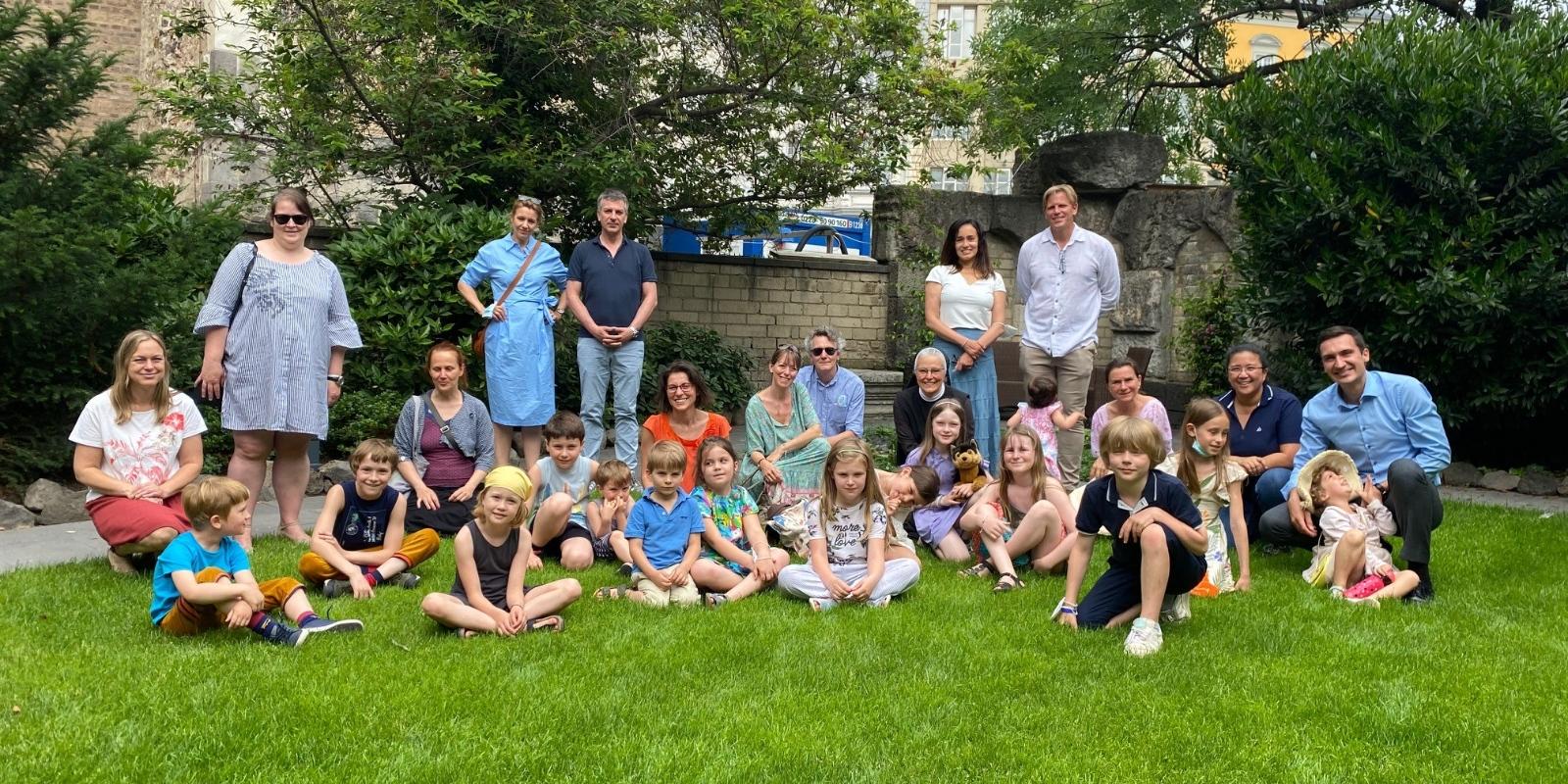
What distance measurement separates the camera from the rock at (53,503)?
6.81m

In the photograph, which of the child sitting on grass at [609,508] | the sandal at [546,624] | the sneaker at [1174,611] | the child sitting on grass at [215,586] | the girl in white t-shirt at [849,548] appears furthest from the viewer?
the child sitting on grass at [609,508]

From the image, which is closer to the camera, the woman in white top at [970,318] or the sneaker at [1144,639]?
the sneaker at [1144,639]

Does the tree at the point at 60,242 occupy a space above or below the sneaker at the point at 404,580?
above

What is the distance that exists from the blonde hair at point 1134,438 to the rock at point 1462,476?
6.12 m

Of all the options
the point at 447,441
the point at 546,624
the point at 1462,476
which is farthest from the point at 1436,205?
the point at 546,624

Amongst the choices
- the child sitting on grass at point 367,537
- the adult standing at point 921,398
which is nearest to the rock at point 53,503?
the child sitting on grass at point 367,537

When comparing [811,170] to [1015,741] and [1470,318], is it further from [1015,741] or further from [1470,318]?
[1015,741]

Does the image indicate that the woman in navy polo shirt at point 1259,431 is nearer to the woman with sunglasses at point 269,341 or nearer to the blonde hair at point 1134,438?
the blonde hair at point 1134,438

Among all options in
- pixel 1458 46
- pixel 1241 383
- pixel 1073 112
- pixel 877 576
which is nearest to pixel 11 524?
pixel 877 576

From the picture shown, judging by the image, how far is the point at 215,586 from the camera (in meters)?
4.33

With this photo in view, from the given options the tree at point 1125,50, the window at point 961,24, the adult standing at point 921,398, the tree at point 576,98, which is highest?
the window at point 961,24

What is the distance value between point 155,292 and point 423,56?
3.85 meters

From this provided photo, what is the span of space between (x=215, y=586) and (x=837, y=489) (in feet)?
8.32

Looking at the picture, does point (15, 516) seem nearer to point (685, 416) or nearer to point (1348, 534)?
point (685, 416)
